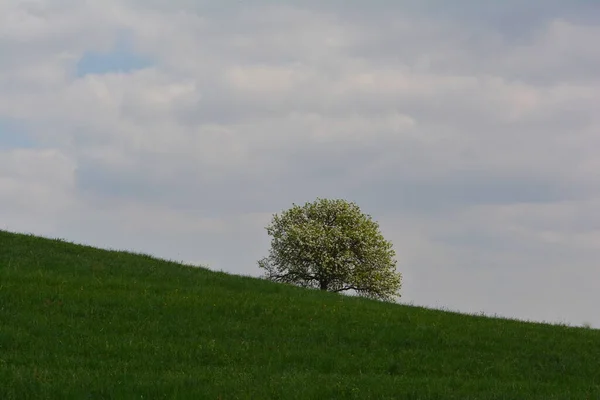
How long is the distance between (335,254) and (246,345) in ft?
144

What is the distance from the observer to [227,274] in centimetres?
3123

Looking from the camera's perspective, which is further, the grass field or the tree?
the tree

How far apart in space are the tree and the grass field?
109 feet

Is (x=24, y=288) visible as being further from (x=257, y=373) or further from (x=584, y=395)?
(x=584, y=395)

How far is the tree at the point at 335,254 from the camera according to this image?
61375 mm

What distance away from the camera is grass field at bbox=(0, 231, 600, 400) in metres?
14.6

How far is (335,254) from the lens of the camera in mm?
62062

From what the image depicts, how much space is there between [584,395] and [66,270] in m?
19.2

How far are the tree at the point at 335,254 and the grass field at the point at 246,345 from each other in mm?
33089

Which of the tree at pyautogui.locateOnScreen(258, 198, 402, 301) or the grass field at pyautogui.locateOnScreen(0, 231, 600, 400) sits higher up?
the tree at pyautogui.locateOnScreen(258, 198, 402, 301)

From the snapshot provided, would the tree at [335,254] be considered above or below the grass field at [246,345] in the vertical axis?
above

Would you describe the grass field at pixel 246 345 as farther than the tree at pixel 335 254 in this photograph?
No

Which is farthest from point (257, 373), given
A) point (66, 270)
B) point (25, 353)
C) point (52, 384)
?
point (66, 270)

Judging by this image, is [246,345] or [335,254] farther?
[335,254]
